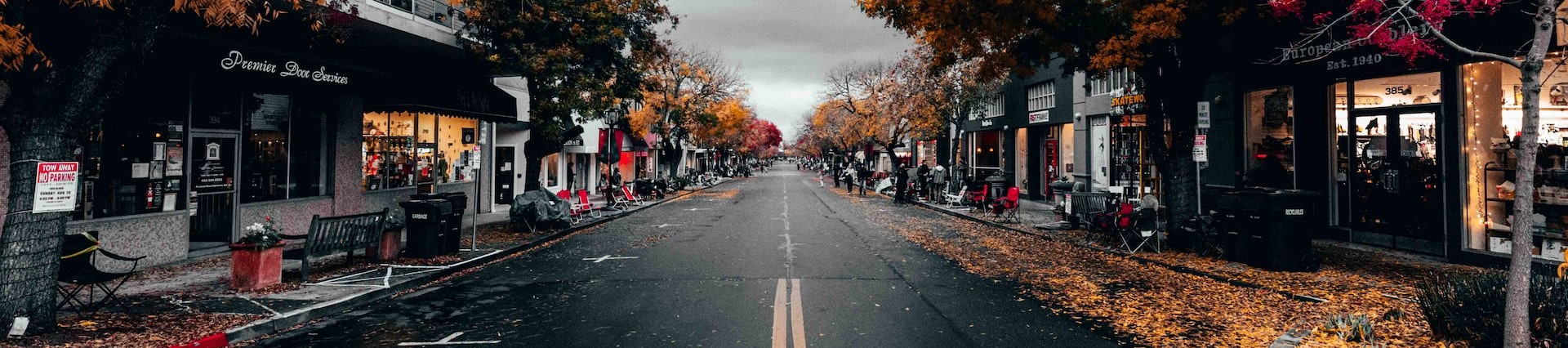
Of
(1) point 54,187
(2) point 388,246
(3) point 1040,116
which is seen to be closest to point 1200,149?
(2) point 388,246

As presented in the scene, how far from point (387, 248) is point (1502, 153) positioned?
1588cm

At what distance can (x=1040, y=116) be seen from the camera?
2672 cm

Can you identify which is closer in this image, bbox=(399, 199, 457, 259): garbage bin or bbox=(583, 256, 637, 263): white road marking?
bbox=(399, 199, 457, 259): garbage bin

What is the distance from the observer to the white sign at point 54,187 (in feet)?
18.6

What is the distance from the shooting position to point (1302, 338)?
5.77m

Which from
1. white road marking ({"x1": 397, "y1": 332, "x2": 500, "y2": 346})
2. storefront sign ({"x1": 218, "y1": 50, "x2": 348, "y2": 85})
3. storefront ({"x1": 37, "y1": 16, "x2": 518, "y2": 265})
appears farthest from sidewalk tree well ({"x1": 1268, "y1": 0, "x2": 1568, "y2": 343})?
storefront sign ({"x1": 218, "y1": 50, "x2": 348, "y2": 85})

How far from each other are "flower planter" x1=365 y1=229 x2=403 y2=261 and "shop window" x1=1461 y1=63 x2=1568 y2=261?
1533cm

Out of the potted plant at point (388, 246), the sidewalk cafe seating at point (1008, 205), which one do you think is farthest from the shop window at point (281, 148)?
the sidewalk cafe seating at point (1008, 205)

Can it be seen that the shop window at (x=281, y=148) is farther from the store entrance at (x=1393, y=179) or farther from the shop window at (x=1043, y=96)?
the shop window at (x=1043, y=96)

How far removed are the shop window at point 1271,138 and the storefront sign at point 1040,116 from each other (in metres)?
10.9

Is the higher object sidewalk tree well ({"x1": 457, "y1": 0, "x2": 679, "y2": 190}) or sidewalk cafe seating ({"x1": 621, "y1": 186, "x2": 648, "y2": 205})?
sidewalk tree well ({"x1": 457, "y1": 0, "x2": 679, "y2": 190})

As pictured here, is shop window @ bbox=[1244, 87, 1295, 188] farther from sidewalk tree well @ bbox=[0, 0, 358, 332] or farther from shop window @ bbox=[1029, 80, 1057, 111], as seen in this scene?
sidewalk tree well @ bbox=[0, 0, 358, 332]

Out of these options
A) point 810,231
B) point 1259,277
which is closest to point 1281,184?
point 1259,277

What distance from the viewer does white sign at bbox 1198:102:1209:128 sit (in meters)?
11.3
